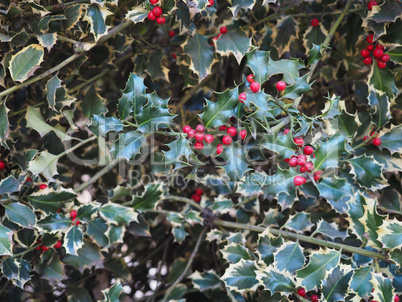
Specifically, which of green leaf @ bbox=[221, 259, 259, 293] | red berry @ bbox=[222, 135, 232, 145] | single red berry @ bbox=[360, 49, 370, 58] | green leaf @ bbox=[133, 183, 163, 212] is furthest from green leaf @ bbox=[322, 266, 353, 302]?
single red berry @ bbox=[360, 49, 370, 58]

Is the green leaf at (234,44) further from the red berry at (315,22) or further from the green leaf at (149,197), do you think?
the green leaf at (149,197)

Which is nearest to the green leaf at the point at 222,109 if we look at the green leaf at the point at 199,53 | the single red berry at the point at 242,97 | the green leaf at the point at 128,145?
the single red berry at the point at 242,97

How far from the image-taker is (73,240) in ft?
4.12

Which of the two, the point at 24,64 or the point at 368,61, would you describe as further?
the point at 368,61

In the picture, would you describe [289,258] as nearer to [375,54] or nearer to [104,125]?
[104,125]

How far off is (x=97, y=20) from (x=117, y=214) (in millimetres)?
612

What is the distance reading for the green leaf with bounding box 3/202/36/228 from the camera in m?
1.26

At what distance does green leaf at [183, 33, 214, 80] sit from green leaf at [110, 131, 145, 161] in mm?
415

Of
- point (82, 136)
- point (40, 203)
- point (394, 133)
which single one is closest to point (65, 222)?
point (40, 203)

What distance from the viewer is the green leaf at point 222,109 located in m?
1.09

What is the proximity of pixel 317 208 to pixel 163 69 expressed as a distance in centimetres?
78

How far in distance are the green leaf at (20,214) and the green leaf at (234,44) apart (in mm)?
805

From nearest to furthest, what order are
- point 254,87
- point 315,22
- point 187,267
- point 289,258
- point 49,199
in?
point 254,87
point 289,258
point 49,199
point 187,267
point 315,22

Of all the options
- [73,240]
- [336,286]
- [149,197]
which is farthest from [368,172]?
[73,240]
